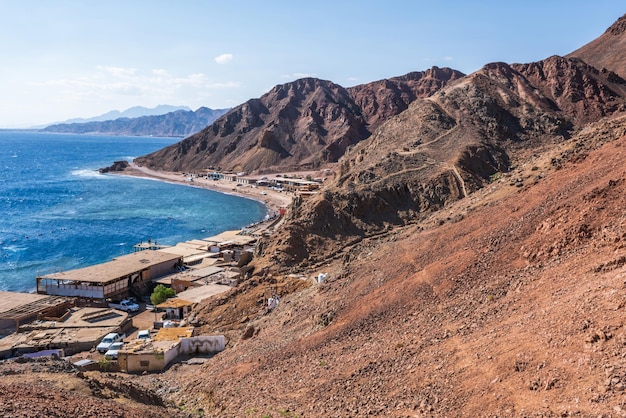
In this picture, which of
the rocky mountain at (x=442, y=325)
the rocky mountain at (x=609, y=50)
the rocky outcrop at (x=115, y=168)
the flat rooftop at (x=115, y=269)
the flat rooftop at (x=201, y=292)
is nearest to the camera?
the rocky mountain at (x=442, y=325)

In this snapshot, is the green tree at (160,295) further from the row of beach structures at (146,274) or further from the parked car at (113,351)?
the parked car at (113,351)

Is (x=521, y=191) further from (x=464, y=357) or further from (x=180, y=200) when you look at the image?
(x=180, y=200)

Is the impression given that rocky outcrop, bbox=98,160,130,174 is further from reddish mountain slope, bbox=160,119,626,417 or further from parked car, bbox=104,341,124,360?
reddish mountain slope, bbox=160,119,626,417

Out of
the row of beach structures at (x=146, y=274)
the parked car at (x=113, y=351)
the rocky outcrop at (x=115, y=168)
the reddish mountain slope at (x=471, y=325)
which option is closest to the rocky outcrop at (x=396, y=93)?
the rocky outcrop at (x=115, y=168)

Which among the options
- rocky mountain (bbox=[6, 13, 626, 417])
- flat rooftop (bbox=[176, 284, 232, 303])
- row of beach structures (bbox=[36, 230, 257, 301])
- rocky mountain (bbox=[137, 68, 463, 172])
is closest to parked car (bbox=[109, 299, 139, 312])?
row of beach structures (bbox=[36, 230, 257, 301])

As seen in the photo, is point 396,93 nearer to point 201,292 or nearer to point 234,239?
point 234,239

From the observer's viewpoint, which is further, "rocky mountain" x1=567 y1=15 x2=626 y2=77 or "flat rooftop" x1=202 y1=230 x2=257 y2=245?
"rocky mountain" x1=567 y1=15 x2=626 y2=77
